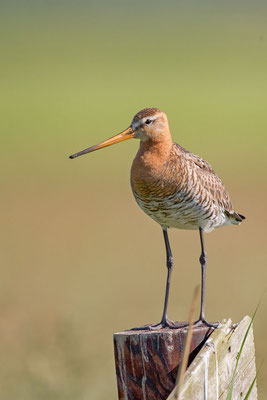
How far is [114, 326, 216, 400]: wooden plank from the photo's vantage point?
416 centimetres

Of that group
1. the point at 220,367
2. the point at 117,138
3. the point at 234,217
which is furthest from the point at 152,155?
the point at 220,367

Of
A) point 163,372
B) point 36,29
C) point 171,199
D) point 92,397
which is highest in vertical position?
point 36,29

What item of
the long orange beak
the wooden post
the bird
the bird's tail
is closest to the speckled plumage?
the bird

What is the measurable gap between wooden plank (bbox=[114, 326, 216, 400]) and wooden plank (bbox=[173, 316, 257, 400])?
0.28m

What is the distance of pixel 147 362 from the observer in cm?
421

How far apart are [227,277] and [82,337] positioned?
376 centimetres

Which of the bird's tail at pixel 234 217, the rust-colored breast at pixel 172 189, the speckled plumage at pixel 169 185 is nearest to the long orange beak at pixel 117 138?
the speckled plumage at pixel 169 185

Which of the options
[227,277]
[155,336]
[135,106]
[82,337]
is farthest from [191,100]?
[155,336]

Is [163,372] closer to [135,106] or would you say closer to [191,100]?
[135,106]

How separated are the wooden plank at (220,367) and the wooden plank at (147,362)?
0.28 metres

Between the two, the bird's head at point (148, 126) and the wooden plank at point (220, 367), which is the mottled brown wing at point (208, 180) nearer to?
the bird's head at point (148, 126)

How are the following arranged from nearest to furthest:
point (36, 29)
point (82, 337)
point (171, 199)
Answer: point (171, 199)
point (82, 337)
point (36, 29)

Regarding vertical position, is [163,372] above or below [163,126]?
below

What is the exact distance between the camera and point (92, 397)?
6824 millimetres
